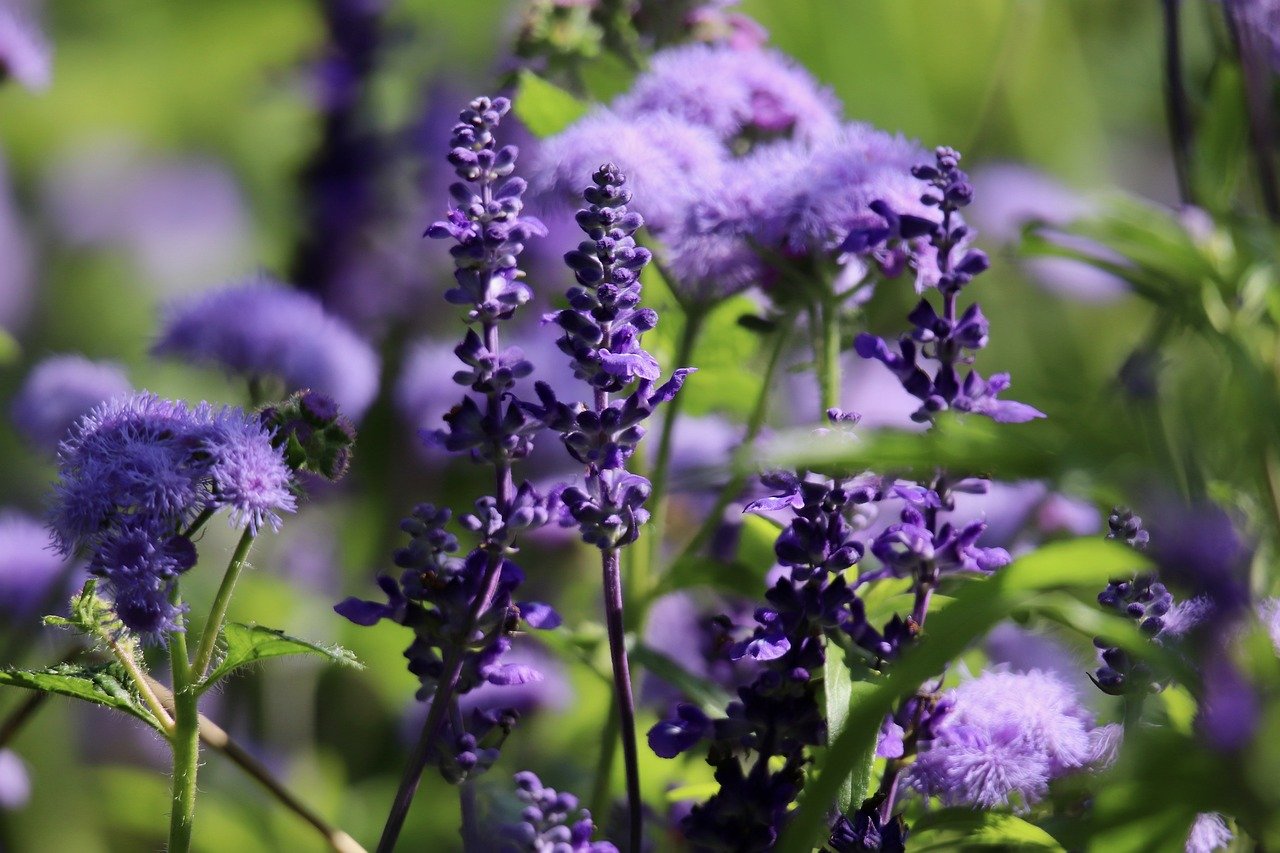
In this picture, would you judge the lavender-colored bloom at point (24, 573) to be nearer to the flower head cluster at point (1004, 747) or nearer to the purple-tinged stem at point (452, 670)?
the purple-tinged stem at point (452, 670)

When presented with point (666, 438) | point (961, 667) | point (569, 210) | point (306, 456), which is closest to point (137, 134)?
point (569, 210)

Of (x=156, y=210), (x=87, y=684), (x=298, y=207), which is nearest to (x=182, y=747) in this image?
(x=87, y=684)

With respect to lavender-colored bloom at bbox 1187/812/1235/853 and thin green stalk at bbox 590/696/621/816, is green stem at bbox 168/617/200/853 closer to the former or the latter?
thin green stalk at bbox 590/696/621/816

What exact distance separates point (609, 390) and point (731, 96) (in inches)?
17.9

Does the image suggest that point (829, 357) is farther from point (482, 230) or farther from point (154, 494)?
point (154, 494)

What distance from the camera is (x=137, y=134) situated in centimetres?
193

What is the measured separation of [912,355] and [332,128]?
1203 mm

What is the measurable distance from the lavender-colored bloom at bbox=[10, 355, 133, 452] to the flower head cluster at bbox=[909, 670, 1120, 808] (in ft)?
1.94

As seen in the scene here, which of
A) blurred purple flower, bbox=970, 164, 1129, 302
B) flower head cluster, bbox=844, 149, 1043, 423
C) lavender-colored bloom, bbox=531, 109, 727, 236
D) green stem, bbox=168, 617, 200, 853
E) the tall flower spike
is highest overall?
blurred purple flower, bbox=970, 164, 1129, 302

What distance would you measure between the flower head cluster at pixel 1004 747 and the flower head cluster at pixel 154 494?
334 mm

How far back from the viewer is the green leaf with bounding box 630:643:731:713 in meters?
0.80

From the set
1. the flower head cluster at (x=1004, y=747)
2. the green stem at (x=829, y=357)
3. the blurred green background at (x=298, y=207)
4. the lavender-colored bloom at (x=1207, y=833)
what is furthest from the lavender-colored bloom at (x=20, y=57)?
the lavender-colored bloom at (x=1207, y=833)

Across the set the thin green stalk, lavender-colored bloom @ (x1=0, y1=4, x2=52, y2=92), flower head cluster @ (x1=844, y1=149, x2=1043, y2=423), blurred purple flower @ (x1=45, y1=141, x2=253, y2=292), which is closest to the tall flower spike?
flower head cluster @ (x1=844, y1=149, x2=1043, y2=423)

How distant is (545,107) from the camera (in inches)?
39.5
